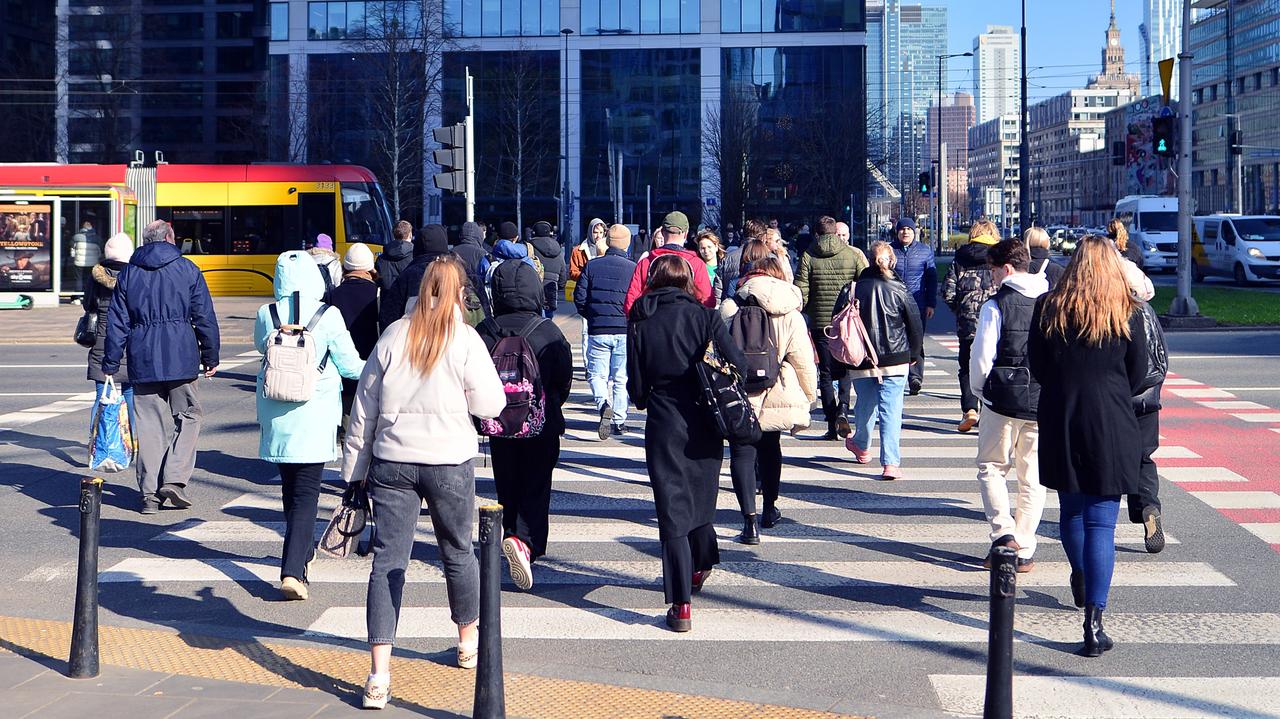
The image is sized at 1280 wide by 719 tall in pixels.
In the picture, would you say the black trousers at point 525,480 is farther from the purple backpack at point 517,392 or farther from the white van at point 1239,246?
the white van at point 1239,246

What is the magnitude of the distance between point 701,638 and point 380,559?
5.31 feet

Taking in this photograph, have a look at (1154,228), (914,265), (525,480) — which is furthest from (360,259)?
(1154,228)

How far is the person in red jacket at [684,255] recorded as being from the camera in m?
10.1

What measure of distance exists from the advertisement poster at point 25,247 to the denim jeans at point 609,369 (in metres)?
20.9

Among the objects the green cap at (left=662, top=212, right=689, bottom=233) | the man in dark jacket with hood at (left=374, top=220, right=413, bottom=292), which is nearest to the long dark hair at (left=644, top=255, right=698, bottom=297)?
the green cap at (left=662, top=212, right=689, bottom=233)

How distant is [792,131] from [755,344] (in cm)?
5393

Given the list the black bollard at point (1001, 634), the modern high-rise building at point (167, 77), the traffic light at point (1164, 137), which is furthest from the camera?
the modern high-rise building at point (167, 77)

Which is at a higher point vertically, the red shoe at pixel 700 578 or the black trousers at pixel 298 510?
the black trousers at pixel 298 510

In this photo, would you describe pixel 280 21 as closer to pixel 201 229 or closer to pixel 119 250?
pixel 201 229

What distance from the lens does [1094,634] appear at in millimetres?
6023

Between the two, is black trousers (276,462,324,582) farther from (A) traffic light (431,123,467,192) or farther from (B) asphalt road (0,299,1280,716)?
(A) traffic light (431,123,467,192)

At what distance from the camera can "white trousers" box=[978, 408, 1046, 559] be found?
24.5 feet

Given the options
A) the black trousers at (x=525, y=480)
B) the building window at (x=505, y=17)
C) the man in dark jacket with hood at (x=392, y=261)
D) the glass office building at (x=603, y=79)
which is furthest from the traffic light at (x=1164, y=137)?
the building window at (x=505, y=17)

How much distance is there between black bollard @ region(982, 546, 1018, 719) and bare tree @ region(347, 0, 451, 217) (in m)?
54.3
